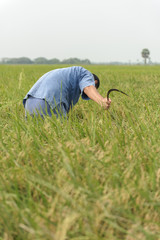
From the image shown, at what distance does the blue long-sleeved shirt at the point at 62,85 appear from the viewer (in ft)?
7.15

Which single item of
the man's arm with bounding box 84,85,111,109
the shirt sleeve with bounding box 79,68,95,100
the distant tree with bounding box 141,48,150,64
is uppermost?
the distant tree with bounding box 141,48,150,64

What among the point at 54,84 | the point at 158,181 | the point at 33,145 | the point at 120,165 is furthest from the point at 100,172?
the point at 54,84

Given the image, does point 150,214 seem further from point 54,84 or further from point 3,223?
point 54,84

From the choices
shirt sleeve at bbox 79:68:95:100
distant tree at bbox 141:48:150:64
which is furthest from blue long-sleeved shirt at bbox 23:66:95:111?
distant tree at bbox 141:48:150:64

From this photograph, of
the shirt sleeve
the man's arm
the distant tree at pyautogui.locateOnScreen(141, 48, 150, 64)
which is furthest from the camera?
the distant tree at pyautogui.locateOnScreen(141, 48, 150, 64)

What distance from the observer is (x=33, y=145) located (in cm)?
122

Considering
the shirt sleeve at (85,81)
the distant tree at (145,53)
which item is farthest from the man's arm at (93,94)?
the distant tree at (145,53)

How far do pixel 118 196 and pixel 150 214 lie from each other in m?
0.12

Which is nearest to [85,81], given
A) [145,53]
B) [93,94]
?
[93,94]

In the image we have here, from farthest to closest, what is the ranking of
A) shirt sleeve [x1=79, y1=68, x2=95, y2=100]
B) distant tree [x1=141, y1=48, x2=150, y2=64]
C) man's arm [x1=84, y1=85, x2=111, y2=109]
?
1. distant tree [x1=141, y1=48, x2=150, y2=64]
2. shirt sleeve [x1=79, y1=68, x2=95, y2=100]
3. man's arm [x1=84, y1=85, x2=111, y2=109]

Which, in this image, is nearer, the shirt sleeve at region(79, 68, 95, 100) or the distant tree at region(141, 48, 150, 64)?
the shirt sleeve at region(79, 68, 95, 100)

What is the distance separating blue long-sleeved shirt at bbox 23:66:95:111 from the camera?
85.8 inches

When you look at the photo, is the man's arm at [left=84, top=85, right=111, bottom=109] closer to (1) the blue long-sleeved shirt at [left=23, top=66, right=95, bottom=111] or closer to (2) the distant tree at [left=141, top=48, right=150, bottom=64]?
(1) the blue long-sleeved shirt at [left=23, top=66, right=95, bottom=111]

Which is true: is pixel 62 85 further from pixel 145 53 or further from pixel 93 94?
pixel 145 53
